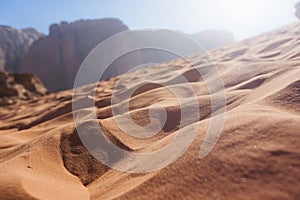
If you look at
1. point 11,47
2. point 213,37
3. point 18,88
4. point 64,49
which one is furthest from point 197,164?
point 213,37

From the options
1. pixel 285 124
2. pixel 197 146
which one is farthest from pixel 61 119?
pixel 285 124

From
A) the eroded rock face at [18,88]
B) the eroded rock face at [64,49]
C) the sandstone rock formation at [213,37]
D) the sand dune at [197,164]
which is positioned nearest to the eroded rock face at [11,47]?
the eroded rock face at [64,49]

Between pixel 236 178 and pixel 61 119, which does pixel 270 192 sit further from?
pixel 61 119

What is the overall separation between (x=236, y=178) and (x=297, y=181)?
0.33 m

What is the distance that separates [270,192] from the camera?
1.66 m

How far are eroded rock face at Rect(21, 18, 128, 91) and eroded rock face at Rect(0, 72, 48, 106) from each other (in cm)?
1821

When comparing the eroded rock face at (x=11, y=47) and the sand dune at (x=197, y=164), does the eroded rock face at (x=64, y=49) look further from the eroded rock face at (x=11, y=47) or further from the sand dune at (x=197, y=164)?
the sand dune at (x=197, y=164)

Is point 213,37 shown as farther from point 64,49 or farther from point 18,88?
point 18,88

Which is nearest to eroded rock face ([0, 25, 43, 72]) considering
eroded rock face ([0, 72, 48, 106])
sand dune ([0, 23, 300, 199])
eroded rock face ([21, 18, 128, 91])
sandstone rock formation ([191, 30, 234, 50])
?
eroded rock face ([21, 18, 128, 91])

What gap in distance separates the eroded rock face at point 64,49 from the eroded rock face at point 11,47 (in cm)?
252

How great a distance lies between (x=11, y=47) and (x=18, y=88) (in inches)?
Answer: 1299

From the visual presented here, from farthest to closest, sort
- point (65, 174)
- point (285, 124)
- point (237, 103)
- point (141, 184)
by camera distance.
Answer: point (237, 103) → point (65, 174) → point (285, 124) → point (141, 184)

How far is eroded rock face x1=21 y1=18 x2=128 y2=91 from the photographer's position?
124 feet

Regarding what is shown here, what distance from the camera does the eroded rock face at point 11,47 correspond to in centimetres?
4225
